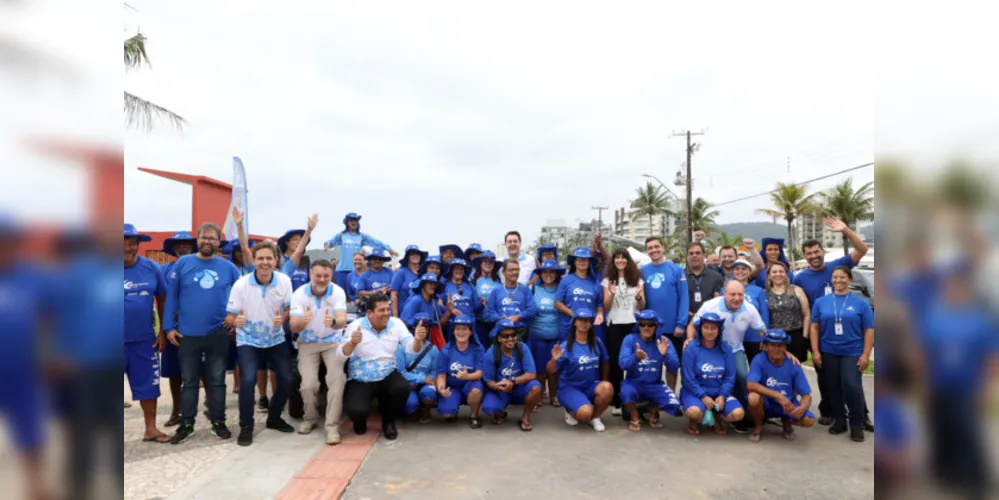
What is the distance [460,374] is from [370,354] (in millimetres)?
915

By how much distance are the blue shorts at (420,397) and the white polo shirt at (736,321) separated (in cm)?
272

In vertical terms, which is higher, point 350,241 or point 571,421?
point 350,241

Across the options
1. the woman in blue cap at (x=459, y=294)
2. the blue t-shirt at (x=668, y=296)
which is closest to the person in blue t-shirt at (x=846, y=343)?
the blue t-shirt at (x=668, y=296)

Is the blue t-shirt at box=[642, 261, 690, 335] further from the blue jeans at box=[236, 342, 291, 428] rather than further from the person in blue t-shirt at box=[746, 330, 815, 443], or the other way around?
the blue jeans at box=[236, 342, 291, 428]

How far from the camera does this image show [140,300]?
4848mm

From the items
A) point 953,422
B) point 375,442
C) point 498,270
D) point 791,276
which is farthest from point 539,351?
point 953,422

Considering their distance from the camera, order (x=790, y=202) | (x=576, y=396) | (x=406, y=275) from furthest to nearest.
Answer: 1. (x=790, y=202)
2. (x=406, y=275)
3. (x=576, y=396)

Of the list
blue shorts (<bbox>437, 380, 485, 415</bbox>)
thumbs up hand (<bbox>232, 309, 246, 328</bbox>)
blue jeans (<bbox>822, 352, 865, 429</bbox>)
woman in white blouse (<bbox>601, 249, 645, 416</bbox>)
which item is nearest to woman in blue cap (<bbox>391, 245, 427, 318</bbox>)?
blue shorts (<bbox>437, 380, 485, 415</bbox>)

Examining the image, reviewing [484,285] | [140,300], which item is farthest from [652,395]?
[140,300]

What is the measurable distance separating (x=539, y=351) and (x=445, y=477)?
2261mm

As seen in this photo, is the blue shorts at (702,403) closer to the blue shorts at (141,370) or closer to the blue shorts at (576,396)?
the blue shorts at (576,396)

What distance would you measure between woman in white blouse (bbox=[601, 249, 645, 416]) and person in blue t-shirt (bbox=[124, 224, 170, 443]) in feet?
14.4

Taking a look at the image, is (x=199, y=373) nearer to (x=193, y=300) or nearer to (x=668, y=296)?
(x=193, y=300)

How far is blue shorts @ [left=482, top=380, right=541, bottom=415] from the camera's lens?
217 inches
